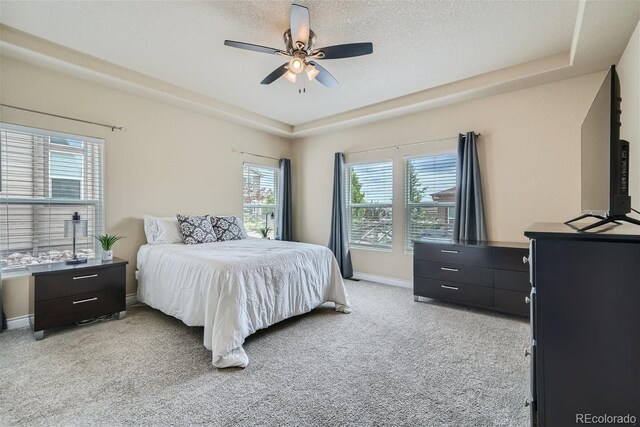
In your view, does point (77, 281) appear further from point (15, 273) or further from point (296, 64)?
point (296, 64)

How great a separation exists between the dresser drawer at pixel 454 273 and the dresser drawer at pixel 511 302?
13 cm

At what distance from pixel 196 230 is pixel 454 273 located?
10.3 feet

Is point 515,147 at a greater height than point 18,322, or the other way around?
point 515,147

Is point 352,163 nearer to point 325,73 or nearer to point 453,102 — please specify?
point 453,102

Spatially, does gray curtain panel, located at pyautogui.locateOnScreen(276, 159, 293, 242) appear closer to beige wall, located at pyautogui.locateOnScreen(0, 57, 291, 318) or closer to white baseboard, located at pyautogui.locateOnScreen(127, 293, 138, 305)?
beige wall, located at pyautogui.locateOnScreen(0, 57, 291, 318)

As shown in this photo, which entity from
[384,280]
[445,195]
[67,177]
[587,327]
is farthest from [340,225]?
[587,327]

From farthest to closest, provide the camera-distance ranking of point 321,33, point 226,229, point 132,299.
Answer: point 226,229 → point 132,299 → point 321,33

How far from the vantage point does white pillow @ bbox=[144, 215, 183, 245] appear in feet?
11.5

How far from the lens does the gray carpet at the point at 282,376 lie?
63.9 inches

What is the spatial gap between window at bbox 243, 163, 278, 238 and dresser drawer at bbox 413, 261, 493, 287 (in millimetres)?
2706

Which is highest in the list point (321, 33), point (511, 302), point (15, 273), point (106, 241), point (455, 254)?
point (321, 33)

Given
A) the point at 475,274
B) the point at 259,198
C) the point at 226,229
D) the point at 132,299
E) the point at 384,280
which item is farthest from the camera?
the point at 259,198

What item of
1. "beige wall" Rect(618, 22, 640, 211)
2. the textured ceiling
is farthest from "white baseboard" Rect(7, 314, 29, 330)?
"beige wall" Rect(618, 22, 640, 211)

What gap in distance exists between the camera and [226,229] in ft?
13.1
